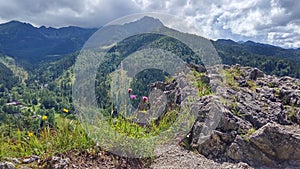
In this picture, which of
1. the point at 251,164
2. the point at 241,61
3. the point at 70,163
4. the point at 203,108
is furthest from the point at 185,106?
the point at 241,61

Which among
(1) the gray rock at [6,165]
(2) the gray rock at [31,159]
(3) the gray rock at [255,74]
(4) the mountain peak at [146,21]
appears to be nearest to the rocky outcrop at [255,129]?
(3) the gray rock at [255,74]

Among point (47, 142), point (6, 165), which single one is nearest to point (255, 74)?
point (47, 142)

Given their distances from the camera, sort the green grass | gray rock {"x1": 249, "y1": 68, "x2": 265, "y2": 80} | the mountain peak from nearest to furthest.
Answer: the green grass
the mountain peak
gray rock {"x1": 249, "y1": 68, "x2": 265, "y2": 80}

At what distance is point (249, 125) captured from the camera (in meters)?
6.09

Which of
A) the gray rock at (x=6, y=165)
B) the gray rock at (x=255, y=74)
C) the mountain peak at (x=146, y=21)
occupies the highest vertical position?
the mountain peak at (x=146, y=21)

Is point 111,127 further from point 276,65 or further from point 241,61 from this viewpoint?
point 241,61

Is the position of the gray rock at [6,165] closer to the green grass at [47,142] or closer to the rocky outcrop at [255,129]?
the green grass at [47,142]

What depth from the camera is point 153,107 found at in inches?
305

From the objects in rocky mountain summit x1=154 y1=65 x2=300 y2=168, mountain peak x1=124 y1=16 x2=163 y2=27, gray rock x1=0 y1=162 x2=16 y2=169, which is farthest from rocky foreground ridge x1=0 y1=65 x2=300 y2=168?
mountain peak x1=124 y1=16 x2=163 y2=27

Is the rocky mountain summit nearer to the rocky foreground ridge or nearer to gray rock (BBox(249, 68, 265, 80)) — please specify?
the rocky foreground ridge

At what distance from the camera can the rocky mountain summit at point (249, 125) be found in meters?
5.60

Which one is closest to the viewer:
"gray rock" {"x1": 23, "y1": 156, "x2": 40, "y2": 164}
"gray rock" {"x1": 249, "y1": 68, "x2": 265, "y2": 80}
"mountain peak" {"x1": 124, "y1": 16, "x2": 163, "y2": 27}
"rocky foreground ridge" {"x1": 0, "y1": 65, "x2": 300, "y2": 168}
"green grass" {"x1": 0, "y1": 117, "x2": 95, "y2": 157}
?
"gray rock" {"x1": 23, "y1": 156, "x2": 40, "y2": 164}

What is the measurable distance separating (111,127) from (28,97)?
169625 millimetres

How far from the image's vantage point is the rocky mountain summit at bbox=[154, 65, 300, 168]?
5.60 meters
